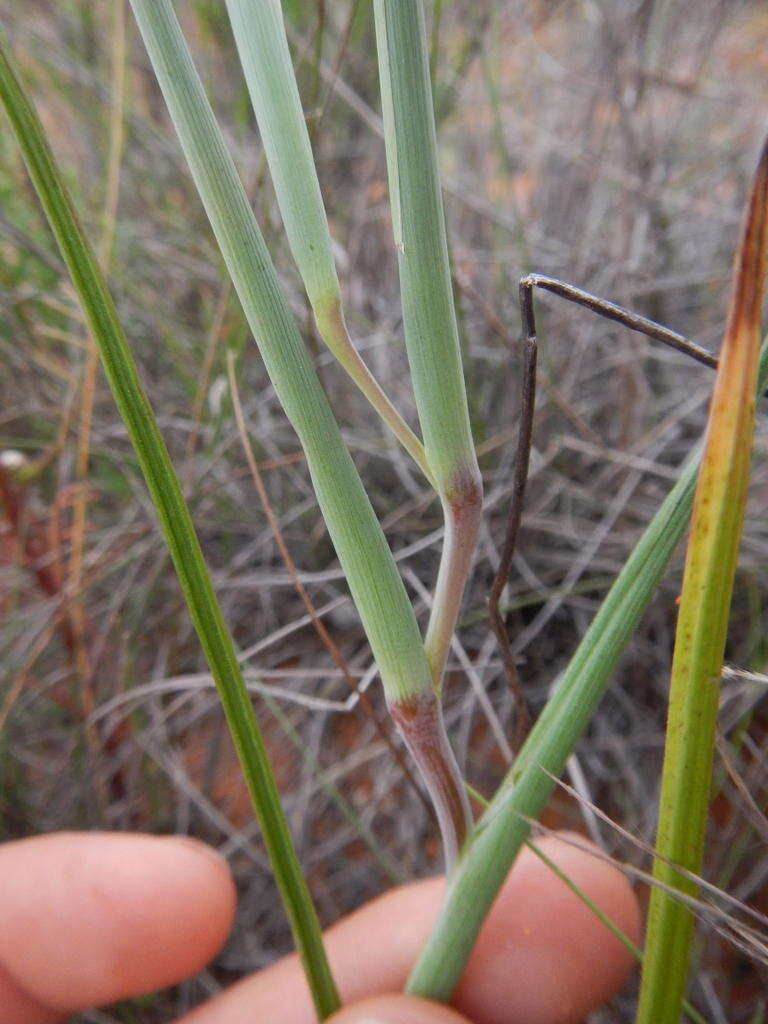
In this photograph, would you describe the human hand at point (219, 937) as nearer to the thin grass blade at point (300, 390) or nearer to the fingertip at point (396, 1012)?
the fingertip at point (396, 1012)

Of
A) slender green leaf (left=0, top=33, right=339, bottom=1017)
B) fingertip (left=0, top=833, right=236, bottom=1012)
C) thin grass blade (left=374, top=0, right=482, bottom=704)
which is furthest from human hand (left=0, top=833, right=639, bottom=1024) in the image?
thin grass blade (left=374, top=0, right=482, bottom=704)

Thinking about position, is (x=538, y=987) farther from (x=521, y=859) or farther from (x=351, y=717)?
(x=351, y=717)

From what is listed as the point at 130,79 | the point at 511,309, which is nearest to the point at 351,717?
the point at 511,309

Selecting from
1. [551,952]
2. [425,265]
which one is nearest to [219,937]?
[551,952]

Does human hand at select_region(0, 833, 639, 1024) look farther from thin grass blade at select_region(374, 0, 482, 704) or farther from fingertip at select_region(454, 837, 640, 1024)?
thin grass blade at select_region(374, 0, 482, 704)

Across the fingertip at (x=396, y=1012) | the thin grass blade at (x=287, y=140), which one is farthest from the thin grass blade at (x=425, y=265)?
the fingertip at (x=396, y=1012)
